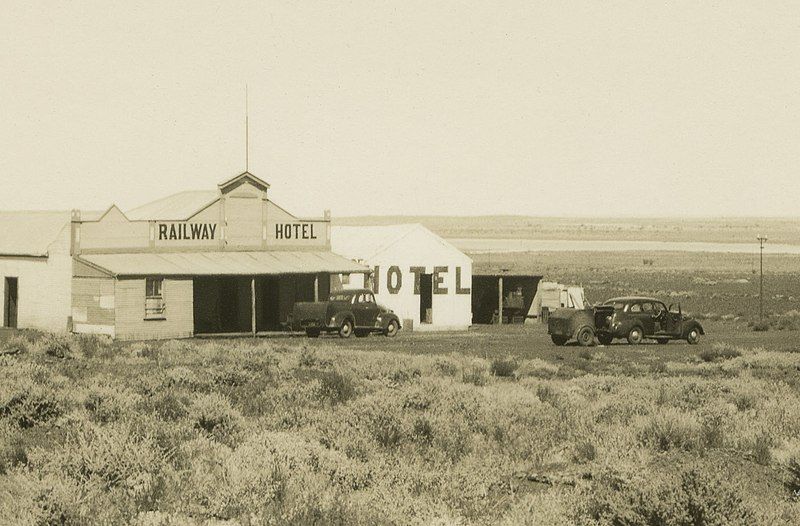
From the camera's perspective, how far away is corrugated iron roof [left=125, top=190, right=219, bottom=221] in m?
45.0

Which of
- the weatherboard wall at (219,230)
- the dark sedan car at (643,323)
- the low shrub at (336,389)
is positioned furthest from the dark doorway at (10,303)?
the low shrub at (336,389)

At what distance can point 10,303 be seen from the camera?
4428cm

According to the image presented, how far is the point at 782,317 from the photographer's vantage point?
5472 cm

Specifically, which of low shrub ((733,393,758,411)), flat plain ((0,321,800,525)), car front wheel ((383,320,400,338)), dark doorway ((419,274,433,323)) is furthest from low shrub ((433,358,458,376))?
dark doorway ((419,274,433,323))

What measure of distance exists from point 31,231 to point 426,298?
1585 centimetres

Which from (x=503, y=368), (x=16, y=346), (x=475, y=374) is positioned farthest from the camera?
(x=16, y=346)

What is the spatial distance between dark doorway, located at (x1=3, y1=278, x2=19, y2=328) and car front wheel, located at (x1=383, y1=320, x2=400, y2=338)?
44.0 ft

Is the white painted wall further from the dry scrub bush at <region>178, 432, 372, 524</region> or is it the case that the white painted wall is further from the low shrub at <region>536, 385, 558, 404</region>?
the dry scrub bush at <region>178, 432, 372, 524</region>

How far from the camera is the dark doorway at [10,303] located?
4409 cm

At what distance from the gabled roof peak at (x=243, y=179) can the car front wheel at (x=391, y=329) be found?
7360 mm

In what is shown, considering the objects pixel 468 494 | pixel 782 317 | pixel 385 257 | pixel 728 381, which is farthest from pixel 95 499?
pixel 782 317

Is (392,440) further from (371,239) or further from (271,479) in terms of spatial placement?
(371,239)

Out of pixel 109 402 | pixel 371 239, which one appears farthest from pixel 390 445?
pixel 371 239

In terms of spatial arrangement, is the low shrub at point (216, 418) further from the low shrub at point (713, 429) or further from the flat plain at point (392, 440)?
the low shrub at point (713, 429)
